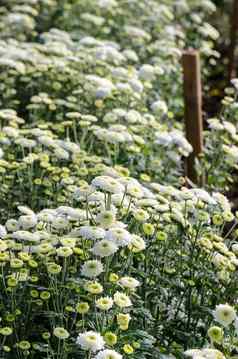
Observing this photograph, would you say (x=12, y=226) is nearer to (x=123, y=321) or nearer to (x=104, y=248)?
(x=104, y=248)

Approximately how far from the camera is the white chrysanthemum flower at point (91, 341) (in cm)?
265

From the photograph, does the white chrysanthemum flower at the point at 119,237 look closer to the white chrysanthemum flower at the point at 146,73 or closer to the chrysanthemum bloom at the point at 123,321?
the chrysanthemum bloom at the point at 123,321

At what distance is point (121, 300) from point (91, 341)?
241 millimetres

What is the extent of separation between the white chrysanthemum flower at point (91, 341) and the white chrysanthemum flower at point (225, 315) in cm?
43

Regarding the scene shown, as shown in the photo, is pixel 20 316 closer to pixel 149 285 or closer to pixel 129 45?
pixel 149 285

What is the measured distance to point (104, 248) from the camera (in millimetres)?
2953

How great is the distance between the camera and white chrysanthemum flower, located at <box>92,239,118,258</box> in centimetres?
294

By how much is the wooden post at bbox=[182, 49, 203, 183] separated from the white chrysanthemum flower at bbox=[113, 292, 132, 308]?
2428 millimetres

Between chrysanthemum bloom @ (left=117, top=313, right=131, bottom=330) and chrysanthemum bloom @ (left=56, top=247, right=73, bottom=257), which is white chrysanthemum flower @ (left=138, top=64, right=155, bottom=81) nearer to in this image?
chrysanthemum bloom @ (left=56, top=247, right=73, bottom=257)

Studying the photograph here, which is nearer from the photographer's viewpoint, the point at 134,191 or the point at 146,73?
the point at 134,191

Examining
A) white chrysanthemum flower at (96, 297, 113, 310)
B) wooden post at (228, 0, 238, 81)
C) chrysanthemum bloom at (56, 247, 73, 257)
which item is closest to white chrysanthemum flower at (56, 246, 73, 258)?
chrysanthemum bloom at (56, 247, 73, 257)

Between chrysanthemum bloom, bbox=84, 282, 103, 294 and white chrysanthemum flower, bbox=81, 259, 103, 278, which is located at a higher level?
white chrysanthemum flower, bbox=81, 259, 103, 278

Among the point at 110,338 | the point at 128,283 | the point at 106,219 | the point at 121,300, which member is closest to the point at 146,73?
the point at 106,219

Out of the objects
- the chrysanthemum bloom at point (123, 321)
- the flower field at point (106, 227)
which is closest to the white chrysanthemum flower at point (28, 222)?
the flower field at point (106, 227)
